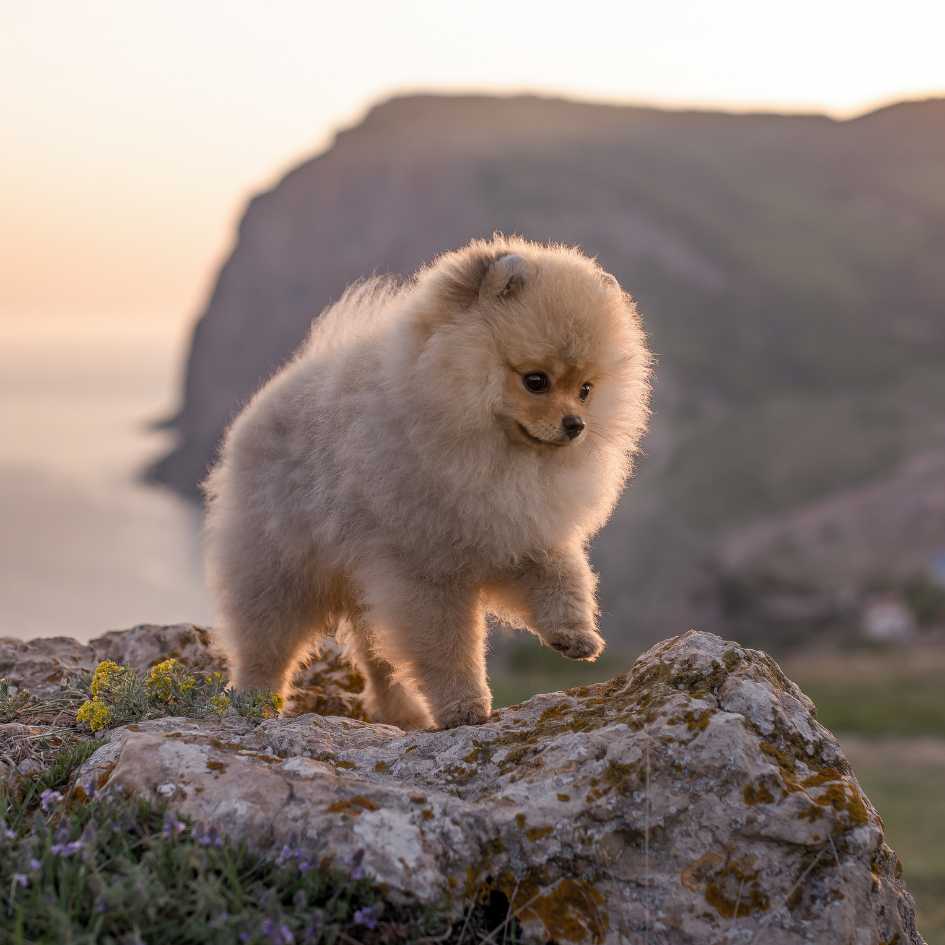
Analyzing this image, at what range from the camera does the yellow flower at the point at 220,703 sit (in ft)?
16.6

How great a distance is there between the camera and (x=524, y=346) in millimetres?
4781

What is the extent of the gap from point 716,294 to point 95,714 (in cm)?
8048

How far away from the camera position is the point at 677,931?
3934 millimetres

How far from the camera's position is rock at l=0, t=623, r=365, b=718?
6.42 metres

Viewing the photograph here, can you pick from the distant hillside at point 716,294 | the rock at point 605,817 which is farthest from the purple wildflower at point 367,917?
the distant hillside at point 716,294

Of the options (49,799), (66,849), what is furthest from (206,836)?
(49,799)

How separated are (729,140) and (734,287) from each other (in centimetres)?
2708

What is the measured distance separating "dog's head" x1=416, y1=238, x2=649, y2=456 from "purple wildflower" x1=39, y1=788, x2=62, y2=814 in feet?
6.83

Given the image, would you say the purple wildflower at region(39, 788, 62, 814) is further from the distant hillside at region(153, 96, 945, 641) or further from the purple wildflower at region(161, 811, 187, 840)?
the distant hillside at region(153, 96, 945, 641)

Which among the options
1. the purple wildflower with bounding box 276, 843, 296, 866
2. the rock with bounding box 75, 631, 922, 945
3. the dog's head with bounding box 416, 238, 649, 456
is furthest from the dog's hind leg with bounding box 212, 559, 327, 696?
the purple wildflower with bounding box 276, 843, 296, 866

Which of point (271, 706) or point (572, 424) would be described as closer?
→ point (572, 424)

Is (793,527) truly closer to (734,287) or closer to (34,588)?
(734,287)

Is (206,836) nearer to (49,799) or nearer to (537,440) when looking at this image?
(49,799)

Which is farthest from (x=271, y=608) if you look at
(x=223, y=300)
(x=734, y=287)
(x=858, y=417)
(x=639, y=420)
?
(x=223, y=300)
